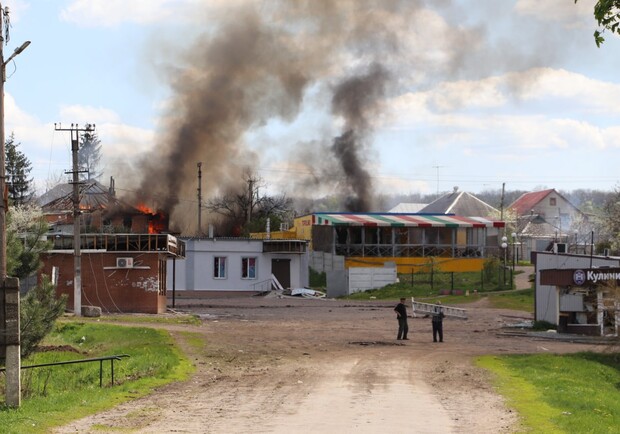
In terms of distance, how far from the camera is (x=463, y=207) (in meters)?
113

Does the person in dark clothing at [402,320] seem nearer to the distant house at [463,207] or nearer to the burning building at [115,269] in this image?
the burning building at [115,269]

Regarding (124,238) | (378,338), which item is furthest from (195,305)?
(378,338)

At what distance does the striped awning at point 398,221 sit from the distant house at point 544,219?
53.3 ft

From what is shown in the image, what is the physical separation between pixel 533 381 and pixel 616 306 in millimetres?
6872

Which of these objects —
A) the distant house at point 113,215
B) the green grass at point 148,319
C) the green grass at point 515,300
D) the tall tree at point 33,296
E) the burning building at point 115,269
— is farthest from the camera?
the distant house at point 113,215

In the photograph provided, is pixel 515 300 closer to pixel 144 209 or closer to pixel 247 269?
pixel 247 269

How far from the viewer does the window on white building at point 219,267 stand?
6919cm

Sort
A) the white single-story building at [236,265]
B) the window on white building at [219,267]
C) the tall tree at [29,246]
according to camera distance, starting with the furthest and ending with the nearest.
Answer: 1. the window on white building at [219,267]
2. the white single-story building at [236,265]
3. the tall tree at [29,246]

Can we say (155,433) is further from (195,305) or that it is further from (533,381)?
(195,305)

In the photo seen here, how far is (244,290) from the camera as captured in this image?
69.7 m

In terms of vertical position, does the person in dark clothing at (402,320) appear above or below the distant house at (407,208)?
below

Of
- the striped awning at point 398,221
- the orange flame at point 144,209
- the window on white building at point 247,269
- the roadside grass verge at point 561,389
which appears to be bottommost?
the roadside grass verge at point 561,389

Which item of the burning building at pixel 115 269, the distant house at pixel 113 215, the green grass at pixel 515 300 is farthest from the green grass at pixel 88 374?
the distant house at pixel 113 215

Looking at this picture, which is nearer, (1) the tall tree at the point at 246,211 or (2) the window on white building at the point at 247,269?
(2) the window on white building at the point at 247,269
